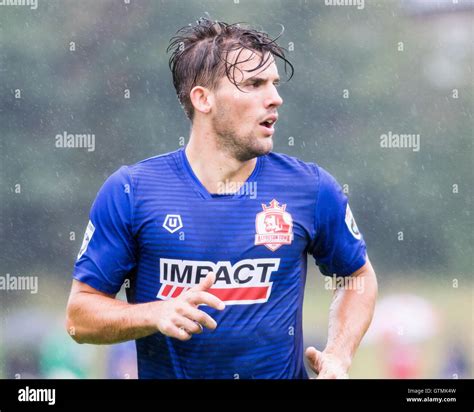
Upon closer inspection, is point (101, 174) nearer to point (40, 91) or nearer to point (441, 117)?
point (40, 91)

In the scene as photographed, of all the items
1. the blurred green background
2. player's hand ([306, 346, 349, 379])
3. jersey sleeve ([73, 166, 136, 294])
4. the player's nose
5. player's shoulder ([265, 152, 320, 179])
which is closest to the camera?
player's hand ([306, 346, 349, 379])

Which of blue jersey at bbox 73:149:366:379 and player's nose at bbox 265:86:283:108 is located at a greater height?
player's nose at bbox 265:86:283:108

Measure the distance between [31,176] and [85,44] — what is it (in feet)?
7.43

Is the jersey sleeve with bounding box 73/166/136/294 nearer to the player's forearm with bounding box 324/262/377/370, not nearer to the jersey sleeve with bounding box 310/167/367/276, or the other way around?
the jersey sleeve with bounding box 310/167/367/276

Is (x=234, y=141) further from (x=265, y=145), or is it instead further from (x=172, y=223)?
(x=172, y=223)

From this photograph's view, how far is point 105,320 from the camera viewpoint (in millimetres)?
4062

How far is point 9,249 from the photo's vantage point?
14.2 meters

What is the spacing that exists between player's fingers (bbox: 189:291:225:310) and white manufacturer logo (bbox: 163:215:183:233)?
67cm

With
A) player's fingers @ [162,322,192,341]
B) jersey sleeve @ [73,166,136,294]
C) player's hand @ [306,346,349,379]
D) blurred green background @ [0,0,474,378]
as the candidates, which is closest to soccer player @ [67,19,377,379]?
Answer: jersey sleeve @ [73,166,136,294]

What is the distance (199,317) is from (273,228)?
818mm

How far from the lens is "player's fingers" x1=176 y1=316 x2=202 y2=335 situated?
11.6ft

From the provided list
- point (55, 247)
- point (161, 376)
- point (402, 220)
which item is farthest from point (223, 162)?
point (402, 220)

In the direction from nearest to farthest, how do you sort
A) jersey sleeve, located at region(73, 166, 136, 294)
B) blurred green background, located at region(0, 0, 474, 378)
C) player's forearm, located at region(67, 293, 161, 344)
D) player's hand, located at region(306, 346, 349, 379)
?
player's hand, located at region(306, 346, 349, 379) < player's forearm, located at region(67, 293, 161, 344) < jersey sleeve, located at region(73, 166, 136, 294) < blurred green background, located at region(0, 0, 474, 378)

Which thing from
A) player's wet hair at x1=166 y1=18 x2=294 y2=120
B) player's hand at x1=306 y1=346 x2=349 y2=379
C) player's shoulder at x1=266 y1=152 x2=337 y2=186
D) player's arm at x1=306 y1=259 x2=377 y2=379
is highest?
player's wet hair at x1=166 y1=18 x2=294 y2=120
